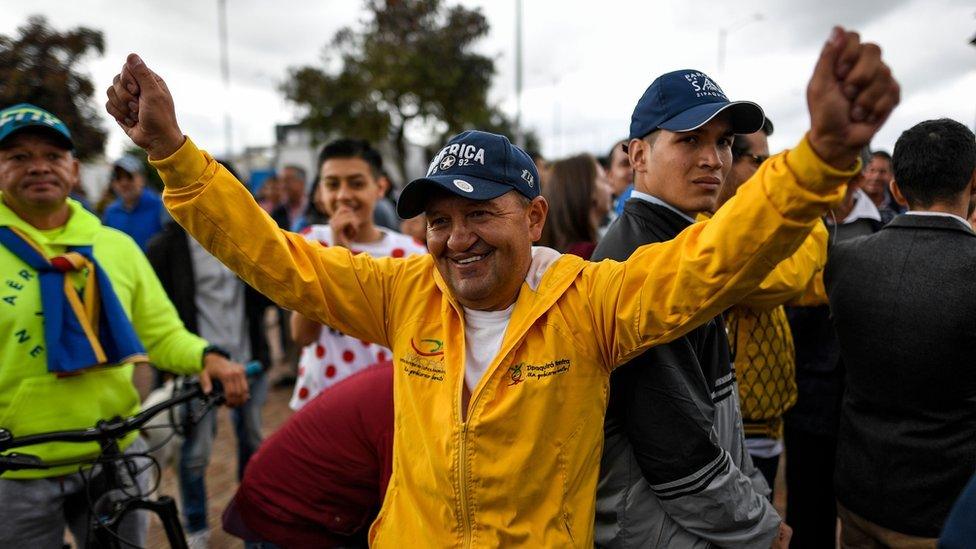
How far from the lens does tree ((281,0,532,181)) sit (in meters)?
18.5

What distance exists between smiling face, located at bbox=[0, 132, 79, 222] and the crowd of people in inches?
0.4

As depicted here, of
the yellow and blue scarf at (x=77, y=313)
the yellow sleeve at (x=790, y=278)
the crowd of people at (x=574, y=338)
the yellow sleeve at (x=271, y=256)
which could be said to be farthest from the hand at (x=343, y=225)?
the yellow sleeve at (x=790, y=278)

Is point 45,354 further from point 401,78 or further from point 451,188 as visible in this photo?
point 401,78

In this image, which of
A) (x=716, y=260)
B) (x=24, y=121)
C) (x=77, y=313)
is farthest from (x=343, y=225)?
(x=716, y=260)

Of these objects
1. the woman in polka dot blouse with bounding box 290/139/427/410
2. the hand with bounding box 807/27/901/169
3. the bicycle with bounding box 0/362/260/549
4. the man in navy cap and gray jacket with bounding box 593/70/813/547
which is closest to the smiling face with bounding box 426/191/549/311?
the man in navy cap and gray jacket with bounding box 593/70/813/547

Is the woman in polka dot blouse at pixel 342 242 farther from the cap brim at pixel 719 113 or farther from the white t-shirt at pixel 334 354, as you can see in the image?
the cap brim at pixel 719 113

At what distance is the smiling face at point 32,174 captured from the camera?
7.72 feet

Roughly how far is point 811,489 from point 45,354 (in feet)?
11.4

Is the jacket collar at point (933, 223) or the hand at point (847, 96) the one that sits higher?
the hand at point (847, 96)

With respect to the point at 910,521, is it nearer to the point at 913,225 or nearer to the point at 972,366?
the point at 972,366

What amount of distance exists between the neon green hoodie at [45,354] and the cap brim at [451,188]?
1.44 m

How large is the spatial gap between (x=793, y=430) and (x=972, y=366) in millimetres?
1176

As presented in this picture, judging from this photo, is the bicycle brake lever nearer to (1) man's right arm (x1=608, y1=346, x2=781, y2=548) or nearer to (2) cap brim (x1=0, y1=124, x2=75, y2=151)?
(2) cap brim (x1=0, y1=124, x2=75, y2=151)

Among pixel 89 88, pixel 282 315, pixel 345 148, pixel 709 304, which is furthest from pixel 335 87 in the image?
pixel 709 304
